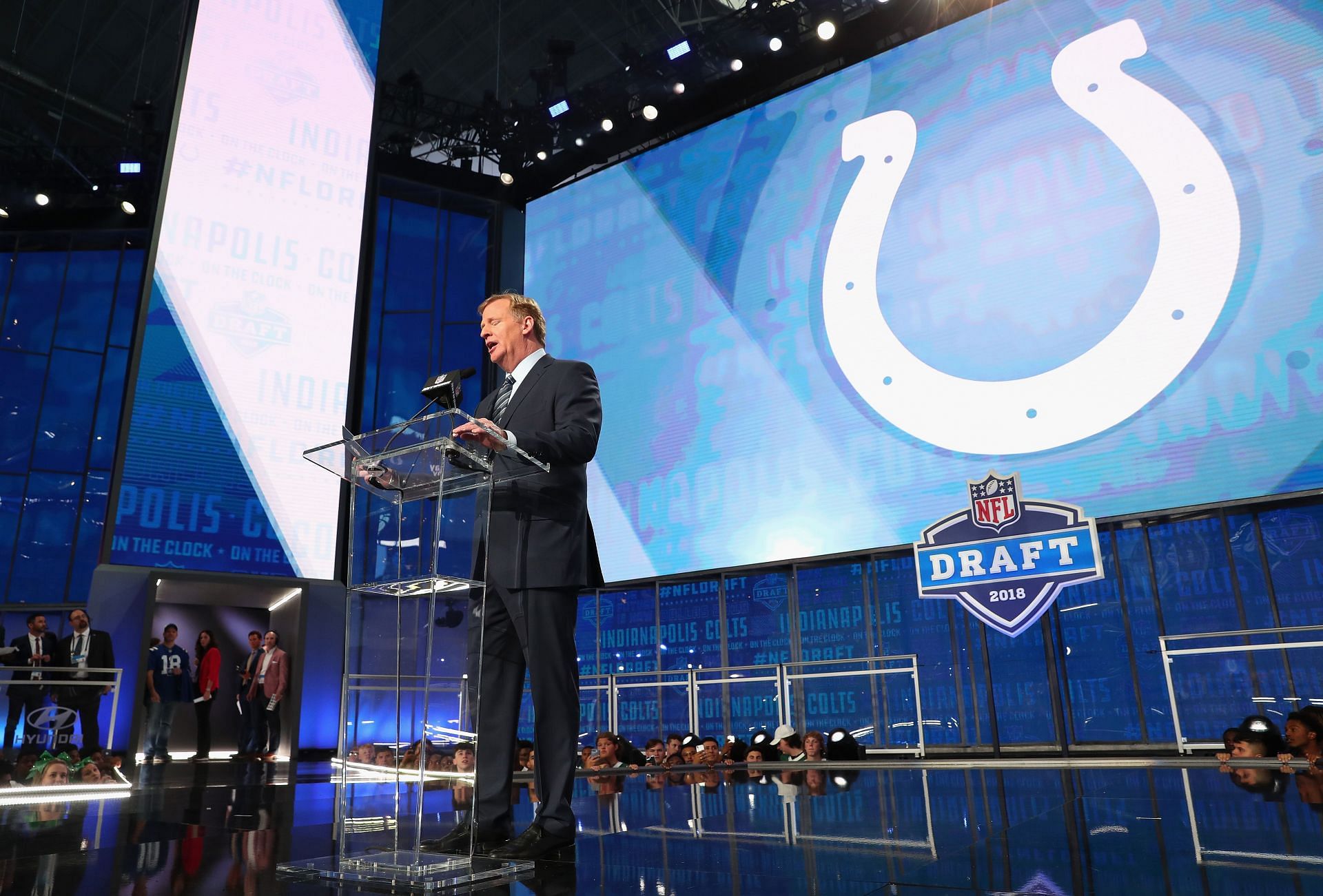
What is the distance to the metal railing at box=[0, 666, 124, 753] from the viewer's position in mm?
4055

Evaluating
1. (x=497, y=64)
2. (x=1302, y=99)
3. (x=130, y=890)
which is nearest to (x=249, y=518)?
(x=497, y=64)

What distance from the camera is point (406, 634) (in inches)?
67.7

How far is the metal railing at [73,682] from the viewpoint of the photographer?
4055 millimetres

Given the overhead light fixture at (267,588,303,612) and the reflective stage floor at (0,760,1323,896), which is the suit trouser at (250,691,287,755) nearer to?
the overhead light fixture at (267,588,303,612)

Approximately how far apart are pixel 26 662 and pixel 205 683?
2137 millimetres

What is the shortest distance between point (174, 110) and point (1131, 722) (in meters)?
8.94

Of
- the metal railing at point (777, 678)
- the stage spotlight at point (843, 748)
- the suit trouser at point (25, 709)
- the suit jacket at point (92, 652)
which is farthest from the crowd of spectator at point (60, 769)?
the stage spotlight at point (843, 748)

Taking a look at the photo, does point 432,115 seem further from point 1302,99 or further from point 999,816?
point 999,816

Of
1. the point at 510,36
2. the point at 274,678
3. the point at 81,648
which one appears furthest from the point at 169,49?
the point at 81,648

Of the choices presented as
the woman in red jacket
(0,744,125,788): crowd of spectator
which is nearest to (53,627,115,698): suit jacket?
(0,744,125,788): crowd of spectator

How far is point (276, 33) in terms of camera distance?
7.54 metres

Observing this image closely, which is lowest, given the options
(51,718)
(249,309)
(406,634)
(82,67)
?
(51,718)

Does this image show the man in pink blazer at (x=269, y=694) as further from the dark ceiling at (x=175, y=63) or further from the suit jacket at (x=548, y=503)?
the suit jacket at (x=548, y=503)

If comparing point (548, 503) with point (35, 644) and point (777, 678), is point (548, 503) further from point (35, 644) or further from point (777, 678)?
point (35, 644)
